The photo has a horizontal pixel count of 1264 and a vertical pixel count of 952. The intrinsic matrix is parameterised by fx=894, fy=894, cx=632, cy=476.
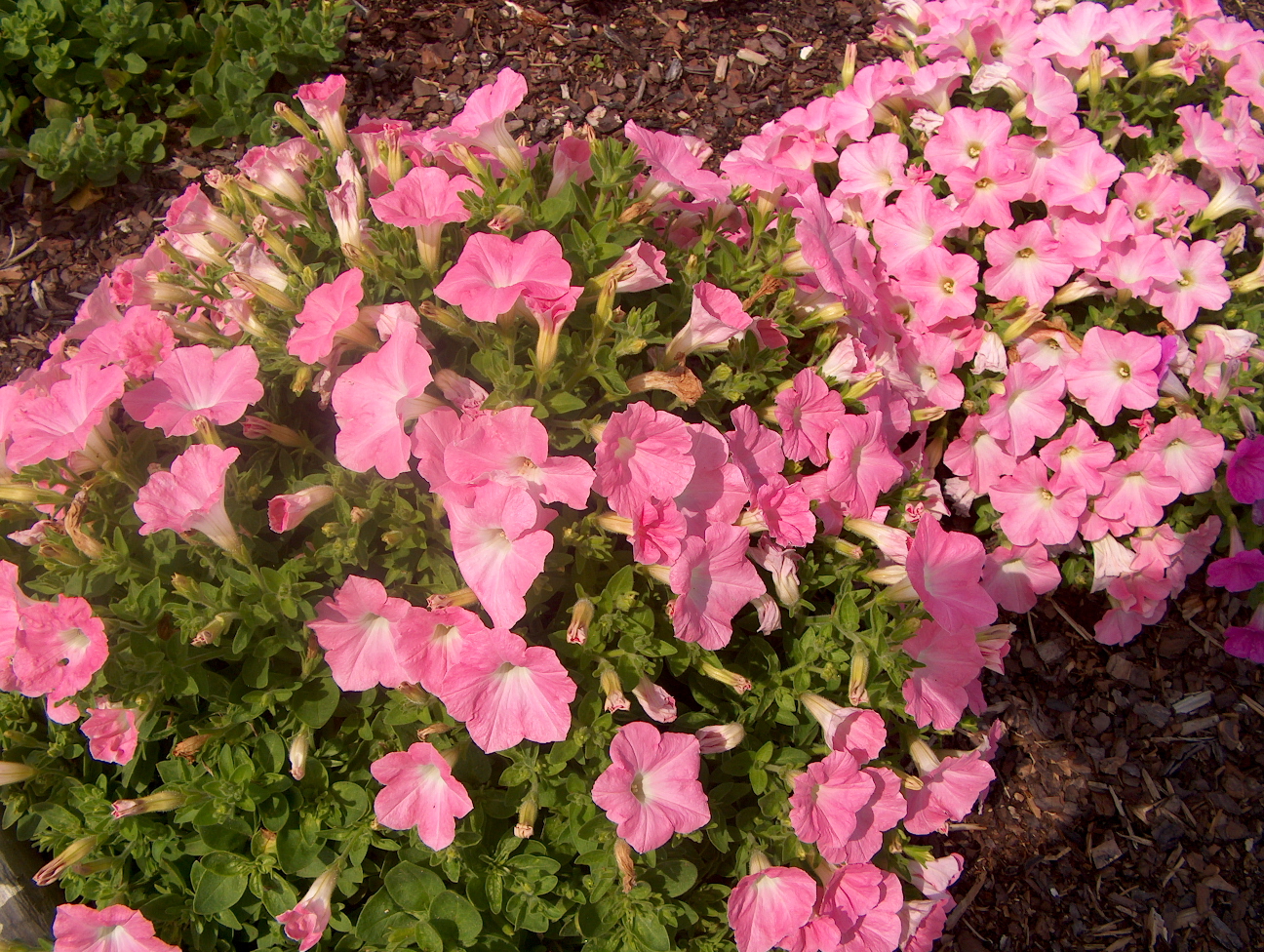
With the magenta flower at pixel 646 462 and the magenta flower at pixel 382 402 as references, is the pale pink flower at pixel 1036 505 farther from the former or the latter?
the magenta flower at pixel 382 402

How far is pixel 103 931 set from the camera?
1.70 metres

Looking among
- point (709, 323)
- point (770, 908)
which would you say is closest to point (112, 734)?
point (770, 908)

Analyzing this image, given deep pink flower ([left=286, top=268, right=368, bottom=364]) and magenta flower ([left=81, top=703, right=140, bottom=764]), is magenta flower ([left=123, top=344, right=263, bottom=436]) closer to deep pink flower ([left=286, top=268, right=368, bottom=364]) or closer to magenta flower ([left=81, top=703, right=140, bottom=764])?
deep pink flower ([left=286, top=268, right=368, bottom=364])

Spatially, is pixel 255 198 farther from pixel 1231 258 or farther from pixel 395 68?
pixel 1231 258

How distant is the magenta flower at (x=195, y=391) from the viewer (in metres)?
1.76

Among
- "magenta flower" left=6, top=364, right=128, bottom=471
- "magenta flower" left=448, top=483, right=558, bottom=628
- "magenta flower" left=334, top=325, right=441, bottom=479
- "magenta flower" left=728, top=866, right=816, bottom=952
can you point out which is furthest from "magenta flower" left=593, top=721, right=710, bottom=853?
"magenta flower" left=6, top=364, right=128, bottom=471

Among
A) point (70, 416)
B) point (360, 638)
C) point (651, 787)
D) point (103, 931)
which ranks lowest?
point (103, 931)

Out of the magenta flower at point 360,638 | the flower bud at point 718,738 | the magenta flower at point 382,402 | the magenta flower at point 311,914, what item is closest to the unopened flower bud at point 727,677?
the flower bud at point 718,738

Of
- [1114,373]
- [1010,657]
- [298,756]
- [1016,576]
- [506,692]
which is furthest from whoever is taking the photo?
[1010,657]

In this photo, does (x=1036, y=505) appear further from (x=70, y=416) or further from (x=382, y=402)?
(x=70, y=416)

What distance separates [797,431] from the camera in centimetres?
208

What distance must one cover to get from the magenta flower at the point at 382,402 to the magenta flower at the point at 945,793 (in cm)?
140

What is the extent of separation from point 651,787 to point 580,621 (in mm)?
347

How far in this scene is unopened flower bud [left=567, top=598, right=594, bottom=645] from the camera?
1.66 metres
